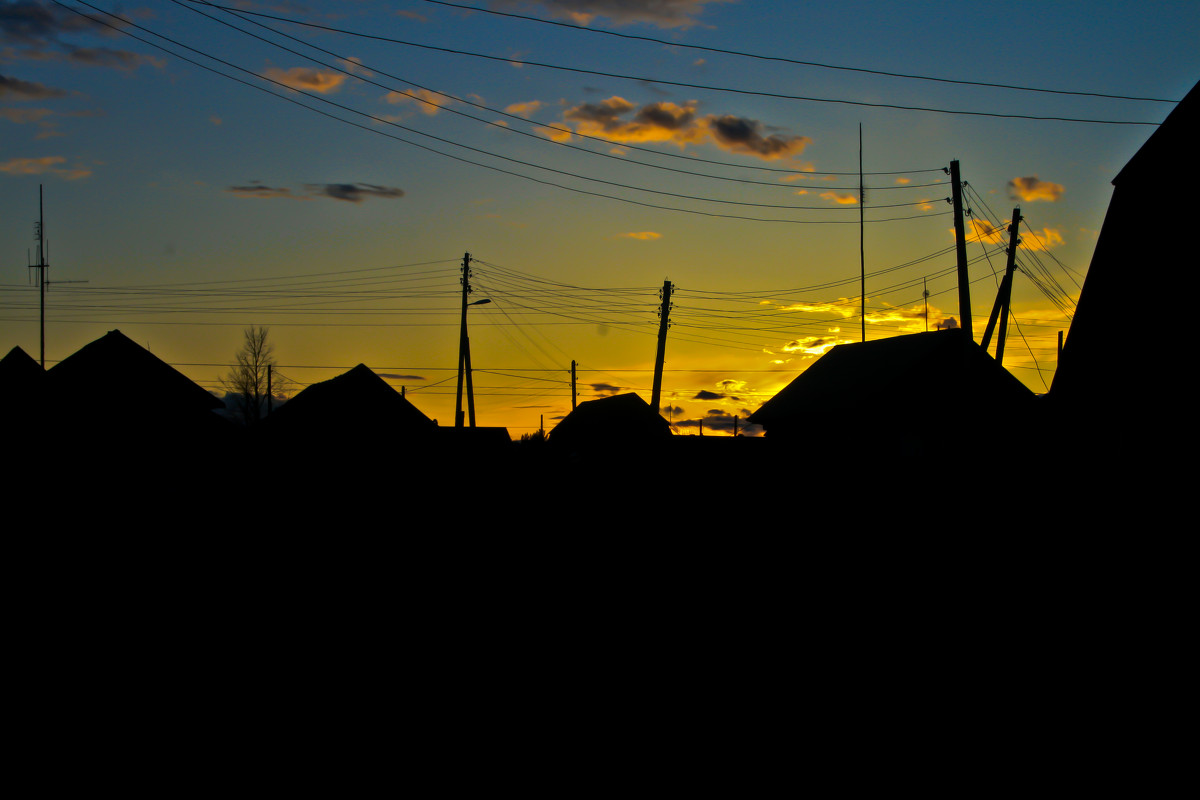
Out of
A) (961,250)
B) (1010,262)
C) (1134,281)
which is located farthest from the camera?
(1010,262)

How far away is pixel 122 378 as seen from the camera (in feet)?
121

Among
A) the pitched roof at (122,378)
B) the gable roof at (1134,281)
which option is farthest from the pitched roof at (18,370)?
the gable roof at (1134,281)

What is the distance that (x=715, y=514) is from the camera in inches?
1057

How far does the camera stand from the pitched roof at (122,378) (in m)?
35.7

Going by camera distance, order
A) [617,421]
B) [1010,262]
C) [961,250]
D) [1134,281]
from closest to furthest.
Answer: [1134,281], [961,250], [1010,262], [617,421]

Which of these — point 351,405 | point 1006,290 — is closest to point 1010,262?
point 1006,290

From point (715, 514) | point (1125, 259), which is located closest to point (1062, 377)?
point (1125, 259)

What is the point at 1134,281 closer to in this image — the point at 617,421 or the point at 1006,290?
the point at 1006,290

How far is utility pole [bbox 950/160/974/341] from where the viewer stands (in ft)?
A: 86.5

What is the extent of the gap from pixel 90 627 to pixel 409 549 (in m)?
9.44

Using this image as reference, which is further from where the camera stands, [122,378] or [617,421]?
[617,421]

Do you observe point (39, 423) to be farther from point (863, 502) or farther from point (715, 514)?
point (863, 502)

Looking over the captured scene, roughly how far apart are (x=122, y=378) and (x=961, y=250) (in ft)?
114

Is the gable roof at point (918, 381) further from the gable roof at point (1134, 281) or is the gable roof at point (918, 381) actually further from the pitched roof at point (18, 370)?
the pitched roof at point (18, 370)
